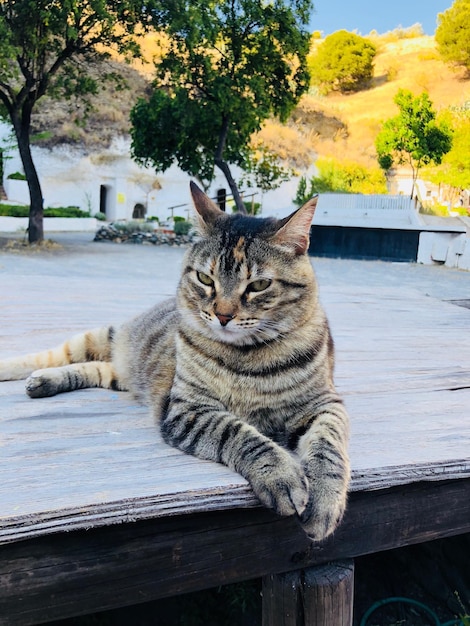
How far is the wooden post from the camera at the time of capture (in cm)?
141

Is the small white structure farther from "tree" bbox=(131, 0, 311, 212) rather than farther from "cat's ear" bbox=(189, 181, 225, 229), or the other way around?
"cat's ear" bbox=(189, 181, 225, 229)

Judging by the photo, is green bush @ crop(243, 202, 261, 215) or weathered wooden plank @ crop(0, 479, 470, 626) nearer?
weathered wooden plank @ crop(0, 479, 470, 626)

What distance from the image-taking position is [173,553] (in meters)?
1.25

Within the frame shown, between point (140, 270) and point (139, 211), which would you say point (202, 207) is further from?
point (139, 211)

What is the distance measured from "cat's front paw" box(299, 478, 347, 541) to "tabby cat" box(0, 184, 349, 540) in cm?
4

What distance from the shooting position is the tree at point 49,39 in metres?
10.8

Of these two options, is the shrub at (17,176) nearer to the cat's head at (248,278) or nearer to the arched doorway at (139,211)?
the arched doorway at (139,211)

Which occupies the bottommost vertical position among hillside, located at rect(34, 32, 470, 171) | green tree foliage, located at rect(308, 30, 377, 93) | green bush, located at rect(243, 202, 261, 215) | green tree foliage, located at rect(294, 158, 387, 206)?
green bush, located at rect(243, 202, 261, 215)

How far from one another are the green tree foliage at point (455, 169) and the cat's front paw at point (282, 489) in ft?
77.9

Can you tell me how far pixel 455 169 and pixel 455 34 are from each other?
22754mm

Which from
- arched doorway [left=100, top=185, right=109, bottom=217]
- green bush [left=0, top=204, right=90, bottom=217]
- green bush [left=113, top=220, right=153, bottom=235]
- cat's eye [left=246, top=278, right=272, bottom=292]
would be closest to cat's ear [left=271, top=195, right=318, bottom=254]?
cat's eye [left=246, top=278, right=272, bottom=292]

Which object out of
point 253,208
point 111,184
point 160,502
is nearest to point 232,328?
point 160,502

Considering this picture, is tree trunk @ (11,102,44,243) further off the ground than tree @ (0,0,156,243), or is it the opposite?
tree @ (0,0,156,243)

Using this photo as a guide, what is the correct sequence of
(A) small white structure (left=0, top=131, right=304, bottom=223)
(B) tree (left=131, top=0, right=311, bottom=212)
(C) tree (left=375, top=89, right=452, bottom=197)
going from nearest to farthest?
(B) tree (left=131, top=0, right=311, bottom=212), (C) tree (left=375, top=89, right=452, bottom=197), (A) small white structure (left=0, top=131, right=304, bottom=223)
